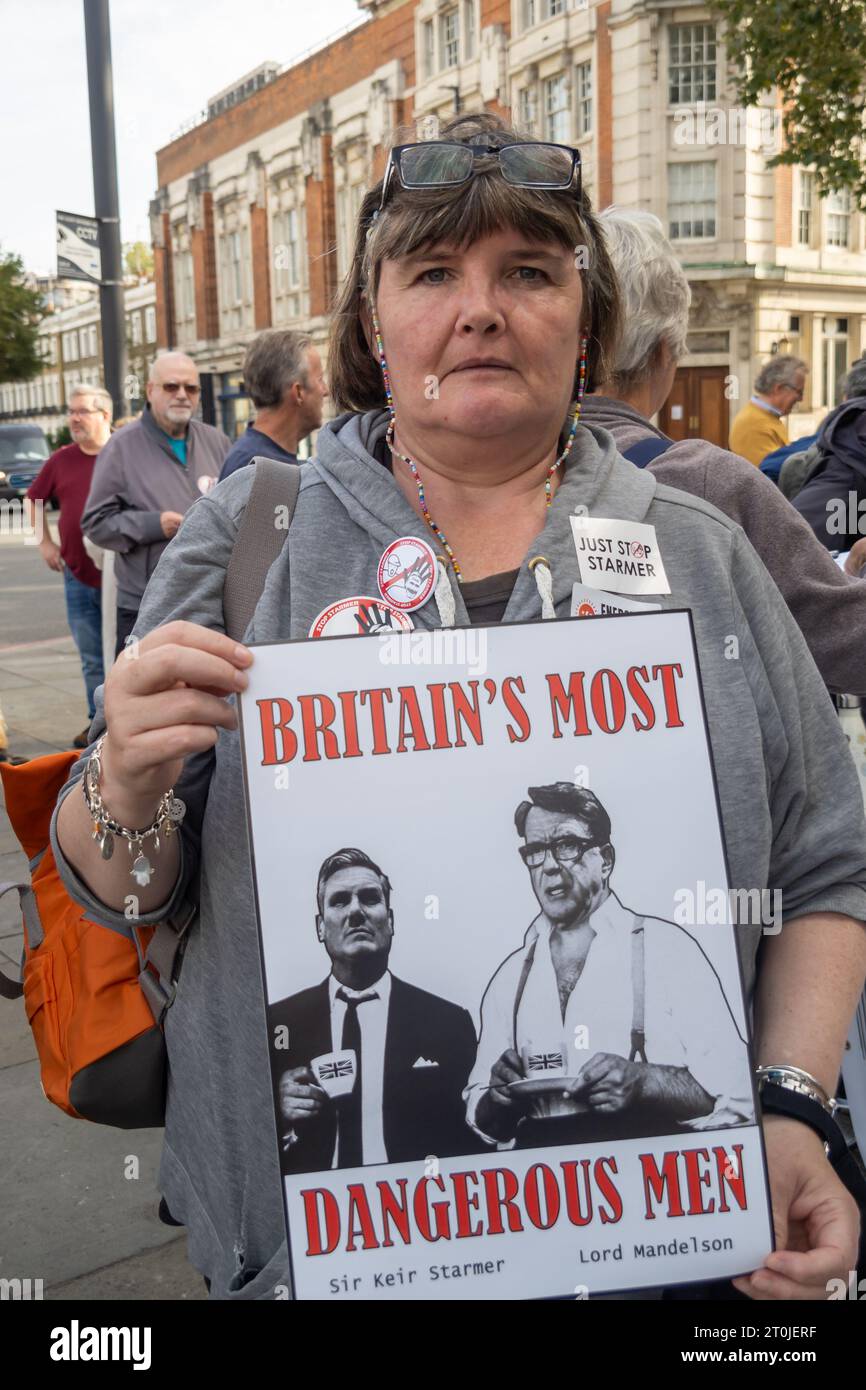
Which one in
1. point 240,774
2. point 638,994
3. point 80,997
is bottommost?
point 80,997

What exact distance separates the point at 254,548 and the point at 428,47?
34.0 meters

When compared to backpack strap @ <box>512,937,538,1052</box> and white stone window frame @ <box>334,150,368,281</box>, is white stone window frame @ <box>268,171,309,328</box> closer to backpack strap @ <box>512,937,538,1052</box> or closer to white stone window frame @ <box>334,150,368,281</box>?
white stone window frame @ <box>334,150,368,281</box>

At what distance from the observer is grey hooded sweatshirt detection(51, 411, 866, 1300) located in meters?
1.40

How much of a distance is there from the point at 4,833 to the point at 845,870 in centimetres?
474

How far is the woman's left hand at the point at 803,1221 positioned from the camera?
3.92ft

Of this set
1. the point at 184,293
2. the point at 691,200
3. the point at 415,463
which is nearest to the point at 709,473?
the point at 415,463

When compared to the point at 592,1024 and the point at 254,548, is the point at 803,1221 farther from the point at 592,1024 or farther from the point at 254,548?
the point at 254,548

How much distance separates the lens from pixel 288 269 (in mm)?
37438

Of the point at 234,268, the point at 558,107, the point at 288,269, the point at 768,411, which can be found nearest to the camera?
the point at 768,411

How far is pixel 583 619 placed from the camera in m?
1.26

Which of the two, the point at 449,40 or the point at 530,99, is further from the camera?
the point at 449,40

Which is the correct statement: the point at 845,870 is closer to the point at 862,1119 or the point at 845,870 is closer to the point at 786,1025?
the point at 786,1025

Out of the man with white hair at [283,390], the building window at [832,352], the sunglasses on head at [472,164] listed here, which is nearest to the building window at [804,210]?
the building window at [832,352]

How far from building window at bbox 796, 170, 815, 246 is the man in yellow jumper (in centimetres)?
2204
